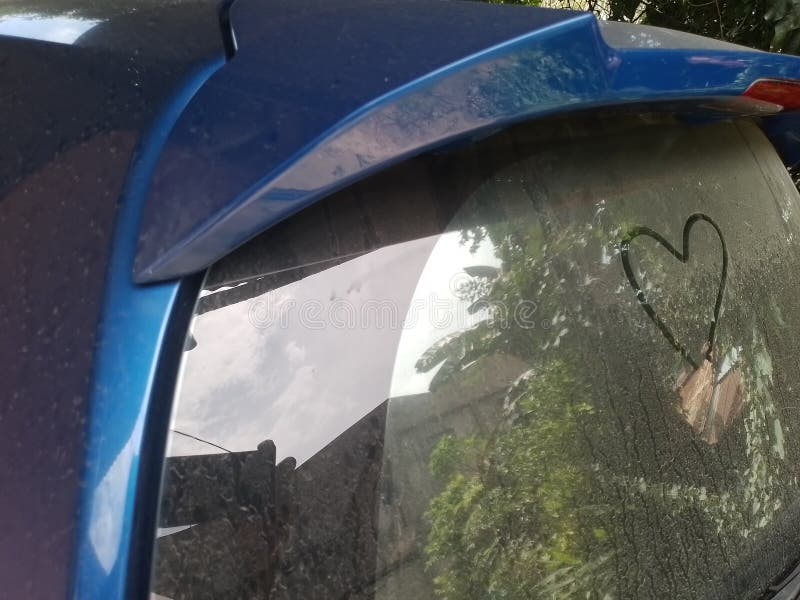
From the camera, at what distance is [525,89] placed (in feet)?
3.27

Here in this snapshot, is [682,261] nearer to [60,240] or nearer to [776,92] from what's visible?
[776,92]

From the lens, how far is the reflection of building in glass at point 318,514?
862 mm

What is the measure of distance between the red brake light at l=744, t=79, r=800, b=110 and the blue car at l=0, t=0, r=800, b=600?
0.03ft

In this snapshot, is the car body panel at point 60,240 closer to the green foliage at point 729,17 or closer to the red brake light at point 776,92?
the red brake light at point 776,92

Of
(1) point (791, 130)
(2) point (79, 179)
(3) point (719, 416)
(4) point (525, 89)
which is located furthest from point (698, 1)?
(2) point (79, 179)

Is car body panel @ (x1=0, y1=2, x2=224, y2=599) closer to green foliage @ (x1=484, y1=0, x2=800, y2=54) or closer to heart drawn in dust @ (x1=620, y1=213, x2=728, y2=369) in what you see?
heart drawn in dust @ (x1=620, y1=213, x2=728, y2=369)

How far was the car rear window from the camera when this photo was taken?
0.92m

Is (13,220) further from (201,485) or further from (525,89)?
(525,89)

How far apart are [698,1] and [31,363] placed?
176 inches

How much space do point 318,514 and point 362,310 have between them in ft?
0.85

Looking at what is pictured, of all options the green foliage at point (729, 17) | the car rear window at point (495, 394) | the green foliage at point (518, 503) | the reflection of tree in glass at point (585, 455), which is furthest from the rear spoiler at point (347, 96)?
the green foliage at point (729, 17)

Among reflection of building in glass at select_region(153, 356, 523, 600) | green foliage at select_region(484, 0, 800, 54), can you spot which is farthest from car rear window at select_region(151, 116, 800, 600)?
green foliage at select_region(484, 0, 800, 54)

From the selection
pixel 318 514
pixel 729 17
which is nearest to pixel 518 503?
pixel 318 514

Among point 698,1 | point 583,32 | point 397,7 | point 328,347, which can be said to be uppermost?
point 698,1
